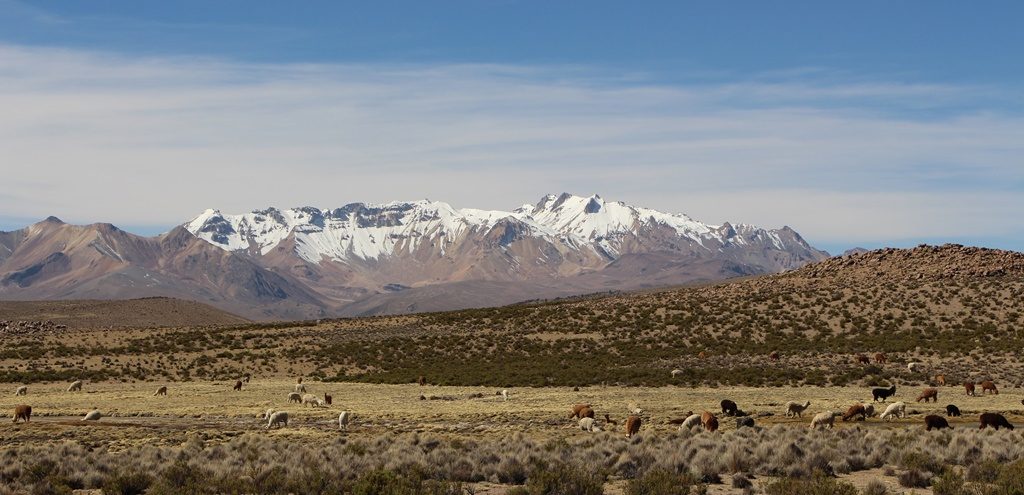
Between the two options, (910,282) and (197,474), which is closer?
(197,474)

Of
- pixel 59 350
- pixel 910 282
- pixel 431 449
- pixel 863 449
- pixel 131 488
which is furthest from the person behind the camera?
pixel 910 282

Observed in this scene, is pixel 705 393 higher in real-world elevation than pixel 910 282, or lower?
lower

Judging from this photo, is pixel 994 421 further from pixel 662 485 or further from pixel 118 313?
pixel 118 313

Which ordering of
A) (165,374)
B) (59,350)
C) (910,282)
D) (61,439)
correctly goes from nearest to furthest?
(61,439) → (165,374) → (59,350) → (910,282)

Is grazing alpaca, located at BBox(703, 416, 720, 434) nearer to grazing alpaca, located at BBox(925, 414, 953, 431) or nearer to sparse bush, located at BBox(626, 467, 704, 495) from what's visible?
grazing alpaca, located at BBox(925, 414, 953, 431)

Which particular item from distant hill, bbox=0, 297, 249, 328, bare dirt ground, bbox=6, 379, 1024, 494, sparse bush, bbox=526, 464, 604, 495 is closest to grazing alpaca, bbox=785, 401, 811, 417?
bare dirt ground, bbox=6, 379, 1024, 494

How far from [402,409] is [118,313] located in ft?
448

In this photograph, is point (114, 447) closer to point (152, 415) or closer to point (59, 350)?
point (152, 415)

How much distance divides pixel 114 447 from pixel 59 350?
5975cm

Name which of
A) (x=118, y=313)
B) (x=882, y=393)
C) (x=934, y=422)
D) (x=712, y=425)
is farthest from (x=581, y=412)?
(x=118, y=313)

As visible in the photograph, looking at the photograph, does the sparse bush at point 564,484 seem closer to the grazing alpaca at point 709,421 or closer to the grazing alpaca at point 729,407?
the grazing alpaca at point 709,421

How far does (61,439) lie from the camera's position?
106 ft

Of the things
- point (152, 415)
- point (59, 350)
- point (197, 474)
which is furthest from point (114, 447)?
point (59, 350)

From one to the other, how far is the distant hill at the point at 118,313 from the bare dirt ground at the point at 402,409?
4138 inches
